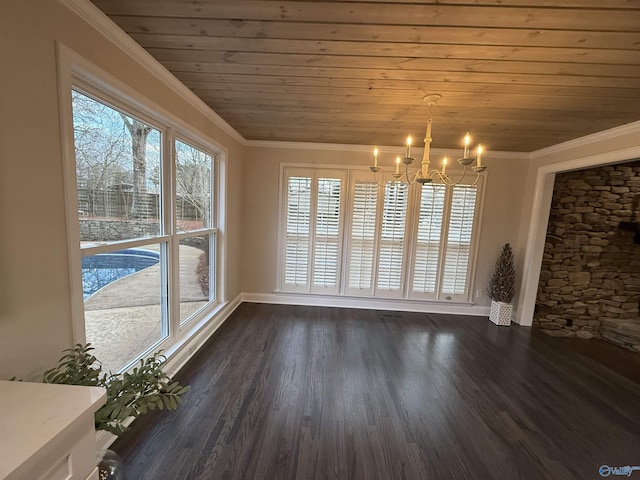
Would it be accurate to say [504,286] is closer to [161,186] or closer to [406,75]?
[406,75]

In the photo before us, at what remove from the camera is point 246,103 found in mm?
2539

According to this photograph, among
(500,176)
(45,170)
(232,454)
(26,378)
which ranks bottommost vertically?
(232,454)

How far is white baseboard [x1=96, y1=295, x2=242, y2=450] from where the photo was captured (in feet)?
5.20

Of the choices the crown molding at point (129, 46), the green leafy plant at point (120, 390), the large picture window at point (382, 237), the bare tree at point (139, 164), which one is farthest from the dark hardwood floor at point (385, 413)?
the crown molding at point (129, 46)

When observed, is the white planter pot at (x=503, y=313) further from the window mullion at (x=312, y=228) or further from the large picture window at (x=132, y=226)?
the large picture window at (x=132, y=226)

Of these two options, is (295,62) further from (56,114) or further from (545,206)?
(545,206)

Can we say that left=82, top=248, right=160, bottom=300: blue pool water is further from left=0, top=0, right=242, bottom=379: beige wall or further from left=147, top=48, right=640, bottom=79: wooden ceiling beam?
left=147, top=48, right=640, bottom=79: wooden ceiling beam

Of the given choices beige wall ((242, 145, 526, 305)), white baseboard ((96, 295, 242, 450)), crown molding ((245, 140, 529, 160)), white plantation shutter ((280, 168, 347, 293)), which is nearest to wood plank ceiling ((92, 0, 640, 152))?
crown molding ((245, 140, 529, 160))

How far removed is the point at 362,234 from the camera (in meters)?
3.93

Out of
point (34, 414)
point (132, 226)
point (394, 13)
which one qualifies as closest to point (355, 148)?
point (394, 13)

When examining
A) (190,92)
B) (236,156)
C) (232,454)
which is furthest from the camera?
(236,156)

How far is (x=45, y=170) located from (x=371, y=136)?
118 inches

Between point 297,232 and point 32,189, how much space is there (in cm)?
298

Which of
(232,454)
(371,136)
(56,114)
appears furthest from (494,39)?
(232,454)
